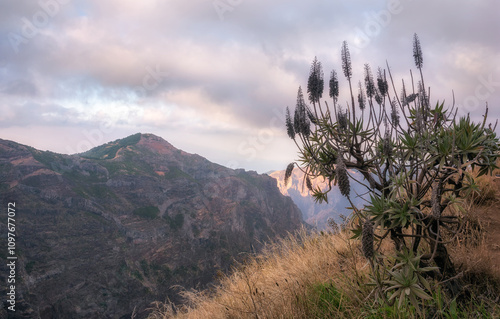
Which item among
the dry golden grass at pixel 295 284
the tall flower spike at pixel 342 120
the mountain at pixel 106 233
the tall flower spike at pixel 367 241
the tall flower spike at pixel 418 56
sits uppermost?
the tall flower spike at pixel 418 56

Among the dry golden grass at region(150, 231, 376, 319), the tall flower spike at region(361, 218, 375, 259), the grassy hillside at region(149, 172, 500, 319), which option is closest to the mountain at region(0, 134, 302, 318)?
the dry golden grass at region(150, 231, 376, 319)

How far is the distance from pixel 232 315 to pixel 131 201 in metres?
177

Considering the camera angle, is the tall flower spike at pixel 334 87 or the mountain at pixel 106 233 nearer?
the tall flower spike at pixel 334 87

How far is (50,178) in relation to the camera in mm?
153125

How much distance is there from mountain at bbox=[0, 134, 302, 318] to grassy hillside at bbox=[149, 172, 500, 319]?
87.1 m

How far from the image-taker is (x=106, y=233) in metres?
138

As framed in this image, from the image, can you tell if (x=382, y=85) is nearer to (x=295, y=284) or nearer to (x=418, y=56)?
(x=418, y=56)

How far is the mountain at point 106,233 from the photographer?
11444 cm

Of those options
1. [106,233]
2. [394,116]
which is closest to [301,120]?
[394,116]

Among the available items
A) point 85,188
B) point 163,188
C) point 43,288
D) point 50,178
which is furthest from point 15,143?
point 43,288

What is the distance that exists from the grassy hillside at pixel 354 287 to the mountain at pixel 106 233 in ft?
286

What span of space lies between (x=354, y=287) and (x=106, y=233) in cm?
15483

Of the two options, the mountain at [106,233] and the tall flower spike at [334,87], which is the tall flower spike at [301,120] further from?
the mountain at [106,233]

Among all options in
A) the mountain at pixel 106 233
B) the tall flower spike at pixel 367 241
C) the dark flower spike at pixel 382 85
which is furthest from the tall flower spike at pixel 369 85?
the mountain at pixel 106 233
